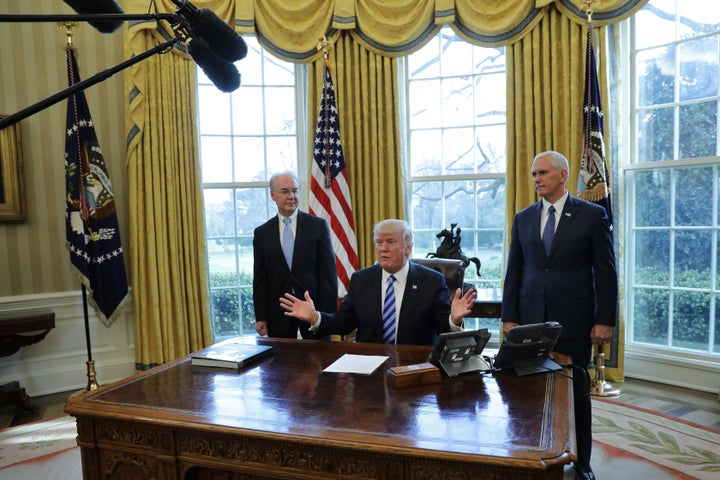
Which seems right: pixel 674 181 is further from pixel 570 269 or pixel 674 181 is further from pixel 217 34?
pixel 217 34

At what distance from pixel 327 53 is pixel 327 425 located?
345cm

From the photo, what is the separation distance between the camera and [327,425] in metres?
1.45

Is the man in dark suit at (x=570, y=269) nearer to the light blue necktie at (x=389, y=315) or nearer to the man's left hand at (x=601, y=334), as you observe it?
the man's left hand at (x=601, y=334)

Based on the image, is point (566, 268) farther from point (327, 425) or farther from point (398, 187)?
point (398, 187)

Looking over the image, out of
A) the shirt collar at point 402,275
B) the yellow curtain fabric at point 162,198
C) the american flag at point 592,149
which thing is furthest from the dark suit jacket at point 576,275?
the yellow curtain fabric at point 162,198

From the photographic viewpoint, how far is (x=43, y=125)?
A: 13.3 feet

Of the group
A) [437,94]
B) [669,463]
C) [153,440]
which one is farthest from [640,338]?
[153,440]

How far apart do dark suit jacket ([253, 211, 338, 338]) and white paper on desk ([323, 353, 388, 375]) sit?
94cm

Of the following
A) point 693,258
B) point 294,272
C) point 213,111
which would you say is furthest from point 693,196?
point 213,111

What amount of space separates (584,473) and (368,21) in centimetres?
350

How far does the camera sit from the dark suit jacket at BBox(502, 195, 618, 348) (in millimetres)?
2486

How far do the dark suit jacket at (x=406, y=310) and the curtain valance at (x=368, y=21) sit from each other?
237cm

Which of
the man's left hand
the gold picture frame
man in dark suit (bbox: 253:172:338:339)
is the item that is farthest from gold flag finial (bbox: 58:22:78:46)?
the man's left hand

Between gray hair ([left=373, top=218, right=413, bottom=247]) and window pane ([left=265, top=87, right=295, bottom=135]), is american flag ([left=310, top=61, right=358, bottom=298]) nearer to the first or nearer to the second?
window pane ([left=265, top=87, right=295, bottom=135])
